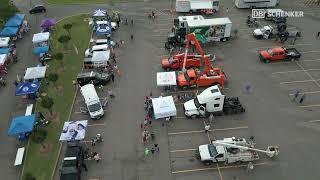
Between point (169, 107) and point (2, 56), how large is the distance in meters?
27.9

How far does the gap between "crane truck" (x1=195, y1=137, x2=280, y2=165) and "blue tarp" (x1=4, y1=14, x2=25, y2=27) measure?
4123 centimetres

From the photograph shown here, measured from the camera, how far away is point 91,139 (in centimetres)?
3719

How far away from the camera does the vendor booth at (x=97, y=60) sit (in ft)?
156

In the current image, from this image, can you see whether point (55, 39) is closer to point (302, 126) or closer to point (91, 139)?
point (91, 139)

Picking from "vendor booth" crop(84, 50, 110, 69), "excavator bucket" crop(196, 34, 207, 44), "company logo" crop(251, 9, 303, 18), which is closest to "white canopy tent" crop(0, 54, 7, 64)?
"vendor booth" crop(84, 50, 110, 69)

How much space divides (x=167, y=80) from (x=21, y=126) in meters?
18.2

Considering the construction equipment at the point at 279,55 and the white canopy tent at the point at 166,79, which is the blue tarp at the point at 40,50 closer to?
the white canopy tent at the point at 166,79

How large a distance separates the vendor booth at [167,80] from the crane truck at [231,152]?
11.6m

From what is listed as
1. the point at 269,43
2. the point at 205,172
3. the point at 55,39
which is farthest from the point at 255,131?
the point at 55,39

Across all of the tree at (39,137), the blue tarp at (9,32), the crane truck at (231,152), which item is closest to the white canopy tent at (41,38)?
the blue tarp at (9,32)

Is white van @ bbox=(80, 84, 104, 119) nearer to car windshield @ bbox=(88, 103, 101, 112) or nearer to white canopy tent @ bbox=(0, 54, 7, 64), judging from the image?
car windshield @ bbox=(88, 103, 101, 112)

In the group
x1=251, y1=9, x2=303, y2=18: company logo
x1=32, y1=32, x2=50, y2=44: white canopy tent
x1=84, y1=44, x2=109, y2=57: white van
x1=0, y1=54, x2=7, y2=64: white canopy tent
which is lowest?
x1=0, y1=54, x2=7, y2=64: white canopy tent

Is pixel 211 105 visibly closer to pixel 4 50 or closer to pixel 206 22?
pixel 206 22

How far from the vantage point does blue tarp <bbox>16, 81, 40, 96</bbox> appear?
42.2 m
